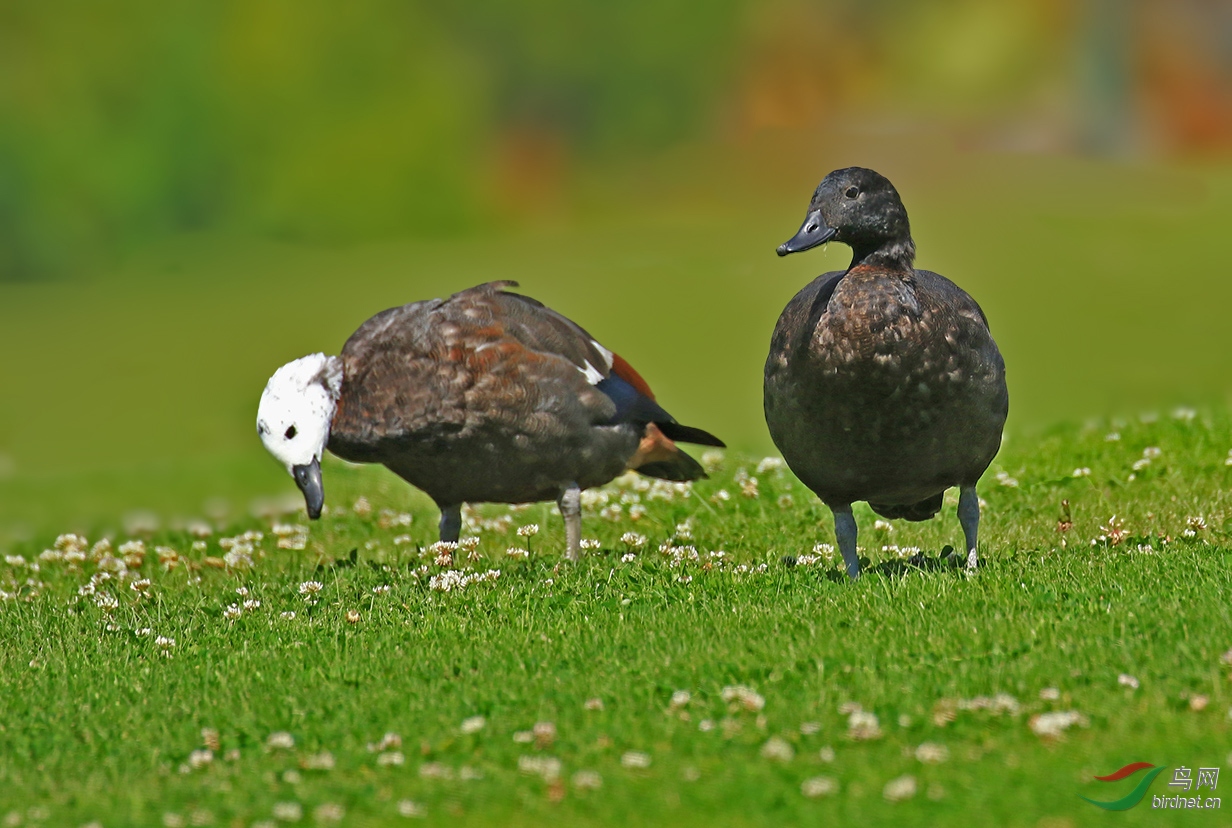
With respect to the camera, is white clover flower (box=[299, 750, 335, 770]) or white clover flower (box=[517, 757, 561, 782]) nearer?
white clover flower (box=[517, 757, 561, 782])

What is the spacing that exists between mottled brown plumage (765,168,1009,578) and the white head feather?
3.13 metres

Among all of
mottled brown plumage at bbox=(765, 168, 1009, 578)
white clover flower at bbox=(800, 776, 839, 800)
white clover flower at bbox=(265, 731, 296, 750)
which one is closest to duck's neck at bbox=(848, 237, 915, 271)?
mottled brown plumage at bbox=(765, 168, 1009, 578)

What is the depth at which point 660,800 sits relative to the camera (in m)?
5.75

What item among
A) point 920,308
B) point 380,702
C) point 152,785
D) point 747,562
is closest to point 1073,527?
point 747,562

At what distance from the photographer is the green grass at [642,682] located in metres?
5.88

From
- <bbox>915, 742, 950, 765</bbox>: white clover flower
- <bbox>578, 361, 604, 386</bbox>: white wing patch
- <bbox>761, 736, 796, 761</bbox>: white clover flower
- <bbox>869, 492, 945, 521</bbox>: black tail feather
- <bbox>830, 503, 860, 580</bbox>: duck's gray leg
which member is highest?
<bbox>578, 361, 604, 386</bbox>: white wing patch

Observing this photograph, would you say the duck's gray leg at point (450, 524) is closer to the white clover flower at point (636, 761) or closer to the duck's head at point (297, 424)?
the duck's head at point (297, 424)

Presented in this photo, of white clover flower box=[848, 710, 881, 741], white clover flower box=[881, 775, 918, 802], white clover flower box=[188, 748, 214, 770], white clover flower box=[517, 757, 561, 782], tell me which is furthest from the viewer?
white clover flower box=[188, 748, 214, 770]

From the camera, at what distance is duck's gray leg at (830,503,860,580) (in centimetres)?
950

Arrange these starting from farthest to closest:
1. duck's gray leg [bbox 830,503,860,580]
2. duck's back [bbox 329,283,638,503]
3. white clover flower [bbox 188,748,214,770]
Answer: duck's back [bbox 329,283,638,503] → duck's gray leg [bbox 830,503,860,580] → white clover flower [bbox 188,748,214,770]

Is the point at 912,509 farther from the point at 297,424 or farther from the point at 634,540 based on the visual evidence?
the point at 297,424

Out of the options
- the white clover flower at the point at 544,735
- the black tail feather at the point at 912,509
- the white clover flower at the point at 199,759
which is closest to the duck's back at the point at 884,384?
the black tail feather at the point at 912,509

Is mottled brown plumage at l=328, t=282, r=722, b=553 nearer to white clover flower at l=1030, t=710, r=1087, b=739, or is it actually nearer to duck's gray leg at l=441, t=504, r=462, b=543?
duck's gray leg at l=441, t=504, r=462, b=543

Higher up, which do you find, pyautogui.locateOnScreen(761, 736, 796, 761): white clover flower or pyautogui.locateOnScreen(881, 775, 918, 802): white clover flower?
pyautogui.locateOnScreen(761, 736, 796, 761): white clover flower
